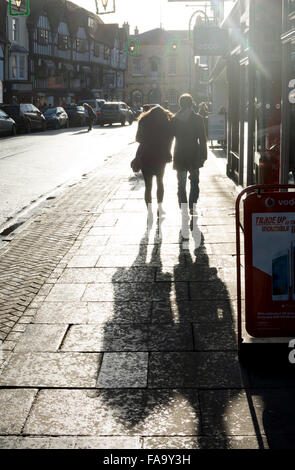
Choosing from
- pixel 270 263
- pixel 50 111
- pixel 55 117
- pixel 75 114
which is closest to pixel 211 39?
pixel 270 263

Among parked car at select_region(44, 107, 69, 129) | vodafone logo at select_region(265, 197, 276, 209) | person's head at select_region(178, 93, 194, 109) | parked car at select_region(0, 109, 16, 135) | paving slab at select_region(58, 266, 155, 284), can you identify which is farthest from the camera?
parked car at select_region(44, 107, 69, 129)

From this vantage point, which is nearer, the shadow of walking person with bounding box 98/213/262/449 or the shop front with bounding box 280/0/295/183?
the shadow of walking person with bounding box 98/213/262/449

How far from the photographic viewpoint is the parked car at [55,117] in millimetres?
42509

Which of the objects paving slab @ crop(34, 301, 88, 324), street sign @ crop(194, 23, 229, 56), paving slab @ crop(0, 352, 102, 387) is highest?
street sign @ crop(194, 23, 229, 56)

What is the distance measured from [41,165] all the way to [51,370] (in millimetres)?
15237

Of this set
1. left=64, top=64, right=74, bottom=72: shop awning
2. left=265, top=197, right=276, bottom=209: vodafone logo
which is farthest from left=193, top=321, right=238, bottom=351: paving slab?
left=64, top=64, right=74, bottom=72: shop awning

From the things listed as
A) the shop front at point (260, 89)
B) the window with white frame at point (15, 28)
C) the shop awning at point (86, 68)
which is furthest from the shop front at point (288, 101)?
the shop awning at point (86, 68)

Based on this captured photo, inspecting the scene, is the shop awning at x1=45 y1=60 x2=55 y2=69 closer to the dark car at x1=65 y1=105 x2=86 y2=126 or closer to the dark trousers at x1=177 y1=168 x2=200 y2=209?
the dark car at x1=65 y1=105 x2=86 y2=126

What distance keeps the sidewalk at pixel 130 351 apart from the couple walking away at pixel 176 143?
1.15 metres

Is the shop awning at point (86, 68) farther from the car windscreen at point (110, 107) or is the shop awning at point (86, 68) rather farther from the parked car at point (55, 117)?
the parked car at point (55, 117)

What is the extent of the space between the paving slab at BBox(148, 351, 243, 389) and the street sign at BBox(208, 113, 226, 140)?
18881 millimetres

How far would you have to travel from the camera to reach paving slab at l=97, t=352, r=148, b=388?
423 cm

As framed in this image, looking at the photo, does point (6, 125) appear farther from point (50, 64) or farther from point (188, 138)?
point (50, 64)

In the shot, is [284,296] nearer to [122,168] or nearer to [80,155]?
[122,168]
